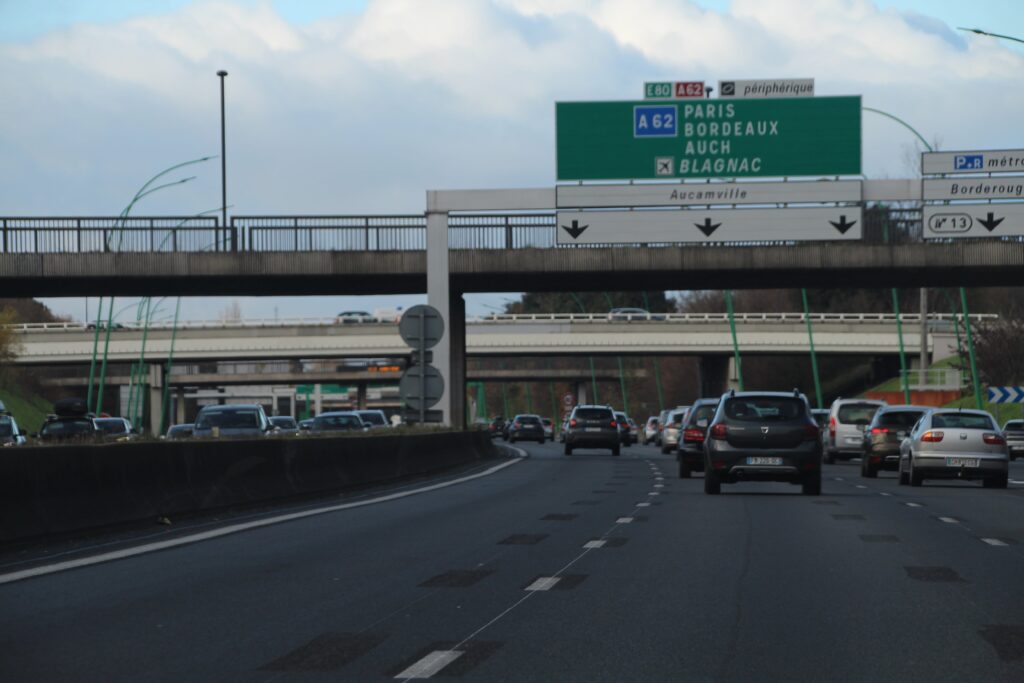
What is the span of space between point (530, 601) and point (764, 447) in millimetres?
15233

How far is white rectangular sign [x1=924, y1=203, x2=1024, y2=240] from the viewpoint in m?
42.7

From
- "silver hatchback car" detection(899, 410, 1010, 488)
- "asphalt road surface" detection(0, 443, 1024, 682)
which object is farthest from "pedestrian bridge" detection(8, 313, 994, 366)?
"asphalt road surface" detection(0, 443, 1024, 682)

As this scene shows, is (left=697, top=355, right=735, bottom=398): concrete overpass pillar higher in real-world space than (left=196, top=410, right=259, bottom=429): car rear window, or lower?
higher

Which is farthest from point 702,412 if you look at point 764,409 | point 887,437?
point 764,409

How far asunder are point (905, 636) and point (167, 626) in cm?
415

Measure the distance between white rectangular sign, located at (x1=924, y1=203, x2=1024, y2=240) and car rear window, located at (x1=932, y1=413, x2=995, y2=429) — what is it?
14258 mm

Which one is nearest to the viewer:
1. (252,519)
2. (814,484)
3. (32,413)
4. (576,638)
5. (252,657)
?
(252,657)

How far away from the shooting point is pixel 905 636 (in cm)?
948

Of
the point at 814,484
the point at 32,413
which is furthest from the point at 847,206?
the point at 32,413

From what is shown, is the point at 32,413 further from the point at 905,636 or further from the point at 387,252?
the point at 905,636

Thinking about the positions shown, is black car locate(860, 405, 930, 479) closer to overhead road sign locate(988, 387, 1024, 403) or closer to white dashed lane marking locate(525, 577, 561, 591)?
white dashed lane marking locate(525, 577, 561, 591)

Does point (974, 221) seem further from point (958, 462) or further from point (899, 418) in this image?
point (958, 462)

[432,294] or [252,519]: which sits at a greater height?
[432,294]

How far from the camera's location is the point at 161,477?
18016mm
